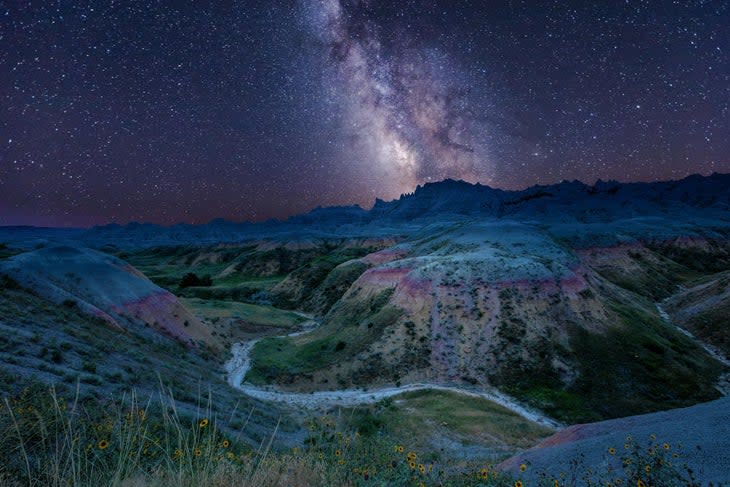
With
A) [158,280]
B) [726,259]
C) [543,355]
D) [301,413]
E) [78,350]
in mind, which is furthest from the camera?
[158,280]

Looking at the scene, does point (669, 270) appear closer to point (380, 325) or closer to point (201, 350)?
point (380, 325)

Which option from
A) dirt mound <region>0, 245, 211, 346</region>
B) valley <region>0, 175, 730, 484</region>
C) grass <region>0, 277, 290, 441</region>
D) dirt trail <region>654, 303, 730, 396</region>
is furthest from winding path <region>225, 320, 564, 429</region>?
dirt trail <region>654, 303, 730, 396</region>

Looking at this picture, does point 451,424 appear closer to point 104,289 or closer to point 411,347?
point 411,347

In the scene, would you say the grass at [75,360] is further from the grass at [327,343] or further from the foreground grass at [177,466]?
the grass at [327,343]

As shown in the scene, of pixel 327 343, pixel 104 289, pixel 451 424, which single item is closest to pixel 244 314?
pixel 327 343

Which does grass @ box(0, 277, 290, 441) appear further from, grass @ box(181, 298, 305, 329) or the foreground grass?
grass @ box(181, 298, 305, 329)

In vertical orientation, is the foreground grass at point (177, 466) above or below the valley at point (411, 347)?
above

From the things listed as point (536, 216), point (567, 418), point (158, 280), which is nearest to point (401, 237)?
A: point (536, 216)

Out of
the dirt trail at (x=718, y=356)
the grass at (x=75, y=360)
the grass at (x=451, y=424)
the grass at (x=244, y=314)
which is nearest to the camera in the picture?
the grass at (x=75, y=360)

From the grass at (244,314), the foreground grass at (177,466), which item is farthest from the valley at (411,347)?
the foreground grass at (177,466)

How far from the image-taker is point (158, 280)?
13388cm

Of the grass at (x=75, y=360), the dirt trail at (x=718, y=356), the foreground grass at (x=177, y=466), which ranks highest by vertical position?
the foreground grass at (x=177, y=466)

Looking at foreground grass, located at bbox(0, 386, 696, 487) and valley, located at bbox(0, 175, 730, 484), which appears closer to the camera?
foreground grass, located at bbox(0, 386, 696, 487)

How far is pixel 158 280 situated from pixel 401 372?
119247 millimetres
